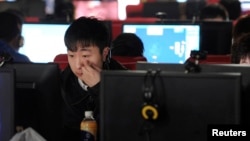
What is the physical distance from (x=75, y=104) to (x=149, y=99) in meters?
0.78

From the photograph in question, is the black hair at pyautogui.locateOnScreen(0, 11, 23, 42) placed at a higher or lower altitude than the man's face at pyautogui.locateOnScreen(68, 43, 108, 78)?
higher

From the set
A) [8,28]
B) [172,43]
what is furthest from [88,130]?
[172,43]

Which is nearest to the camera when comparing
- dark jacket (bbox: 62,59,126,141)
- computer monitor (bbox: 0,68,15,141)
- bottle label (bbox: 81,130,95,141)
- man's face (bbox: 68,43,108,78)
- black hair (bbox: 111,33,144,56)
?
computer monitor (bbox: 0,68,15,141)

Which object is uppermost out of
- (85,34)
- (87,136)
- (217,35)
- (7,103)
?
(85,34)

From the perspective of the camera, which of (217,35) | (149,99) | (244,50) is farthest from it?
(217,35)

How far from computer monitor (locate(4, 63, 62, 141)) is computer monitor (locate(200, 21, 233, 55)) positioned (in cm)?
355

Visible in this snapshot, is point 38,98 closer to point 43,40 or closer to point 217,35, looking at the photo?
point 43,40

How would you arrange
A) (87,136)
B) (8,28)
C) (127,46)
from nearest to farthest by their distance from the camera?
(87,136) < (127,46) < (8,28)

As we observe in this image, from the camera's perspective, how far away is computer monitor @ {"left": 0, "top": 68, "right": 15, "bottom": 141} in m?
2.22

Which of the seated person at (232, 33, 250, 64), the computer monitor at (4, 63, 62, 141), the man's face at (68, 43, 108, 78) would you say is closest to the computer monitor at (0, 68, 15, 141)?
the computer monitor at (4, 63, 62, 141)

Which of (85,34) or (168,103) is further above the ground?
(85,34)

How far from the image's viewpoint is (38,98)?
231 centimetres

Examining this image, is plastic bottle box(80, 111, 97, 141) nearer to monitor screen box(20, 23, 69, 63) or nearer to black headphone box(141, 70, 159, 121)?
black headphone box(141, 70, 159, 121)

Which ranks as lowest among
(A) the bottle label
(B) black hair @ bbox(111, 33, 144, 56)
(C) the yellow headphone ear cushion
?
(A) the bottle label
